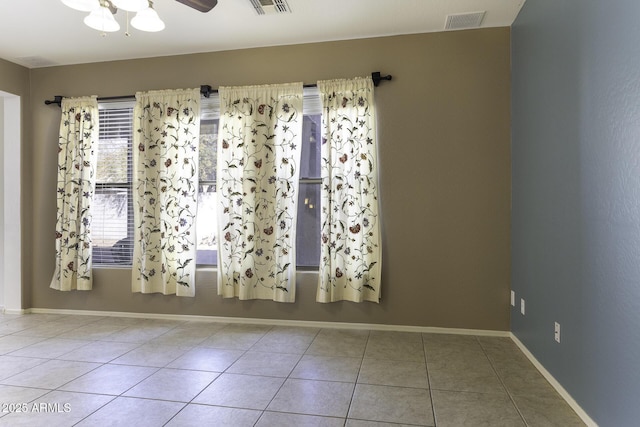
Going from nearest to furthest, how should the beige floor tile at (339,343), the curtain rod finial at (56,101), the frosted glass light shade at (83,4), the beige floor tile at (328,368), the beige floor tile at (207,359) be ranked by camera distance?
the frosted glass light shade at (83,4) < the beige floor tile at (328,368) < the beige floor tile at (207,359) < the beige floor tile at (339,343) < the curtain rod finial at (56,101)

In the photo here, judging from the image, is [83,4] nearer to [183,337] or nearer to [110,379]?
[110,379]

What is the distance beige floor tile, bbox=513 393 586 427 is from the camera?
1918mm

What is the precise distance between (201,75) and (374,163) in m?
1.96

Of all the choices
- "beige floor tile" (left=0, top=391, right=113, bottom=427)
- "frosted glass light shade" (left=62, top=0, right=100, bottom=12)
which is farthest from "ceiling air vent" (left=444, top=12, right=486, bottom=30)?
"beige floor tile" (left=0, top=391, right=113, bottom=427)

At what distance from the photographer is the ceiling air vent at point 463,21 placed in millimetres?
3018

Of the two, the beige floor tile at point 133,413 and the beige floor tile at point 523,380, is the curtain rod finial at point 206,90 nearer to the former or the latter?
the beige floor tile at point 133,413

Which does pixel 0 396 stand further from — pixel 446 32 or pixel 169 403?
pixel 446 32

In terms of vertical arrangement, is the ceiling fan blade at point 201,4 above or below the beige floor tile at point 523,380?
above

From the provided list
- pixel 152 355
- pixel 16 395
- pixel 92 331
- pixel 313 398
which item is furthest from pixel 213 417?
pixel 92 331

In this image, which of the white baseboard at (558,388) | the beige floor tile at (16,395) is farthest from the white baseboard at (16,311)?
the white baseboard at (558,388)

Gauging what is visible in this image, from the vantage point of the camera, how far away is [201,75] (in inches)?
148

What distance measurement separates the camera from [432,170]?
10.8 ft

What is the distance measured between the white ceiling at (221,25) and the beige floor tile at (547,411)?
2742 millimetres

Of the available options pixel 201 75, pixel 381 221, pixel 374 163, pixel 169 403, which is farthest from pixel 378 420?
pixel 201 75
